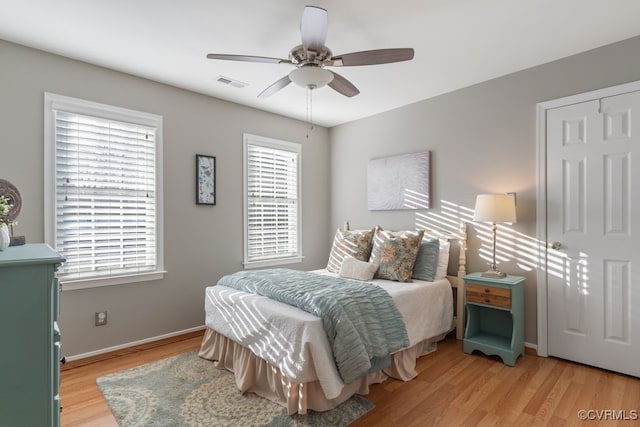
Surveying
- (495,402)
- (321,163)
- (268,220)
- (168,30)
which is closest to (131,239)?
(268,220)


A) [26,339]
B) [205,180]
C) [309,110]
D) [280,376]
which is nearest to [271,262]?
[205,180]

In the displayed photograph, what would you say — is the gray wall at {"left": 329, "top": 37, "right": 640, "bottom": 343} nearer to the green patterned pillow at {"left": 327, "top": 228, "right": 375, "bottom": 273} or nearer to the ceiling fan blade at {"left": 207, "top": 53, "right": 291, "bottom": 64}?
the green patterned pillow at {"left": 327, "top": 228, "right": 375, "bottom": 273}

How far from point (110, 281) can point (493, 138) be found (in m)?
3.94

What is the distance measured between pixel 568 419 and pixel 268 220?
11.2 feet

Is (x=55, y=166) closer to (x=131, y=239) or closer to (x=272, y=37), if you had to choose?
(x=131, y=239)

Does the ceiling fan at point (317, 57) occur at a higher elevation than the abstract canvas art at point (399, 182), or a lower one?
higher

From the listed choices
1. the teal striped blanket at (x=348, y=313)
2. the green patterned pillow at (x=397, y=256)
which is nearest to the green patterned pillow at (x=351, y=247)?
the green patterned pillow at (x=397, y=256)

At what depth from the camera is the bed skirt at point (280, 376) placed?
2129 millimetres

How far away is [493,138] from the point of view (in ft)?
11.1

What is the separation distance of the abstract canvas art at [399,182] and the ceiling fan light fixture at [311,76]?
1.98 meters

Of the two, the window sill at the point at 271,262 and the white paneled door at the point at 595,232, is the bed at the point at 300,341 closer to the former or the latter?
the white paneled door at the point at 595,232

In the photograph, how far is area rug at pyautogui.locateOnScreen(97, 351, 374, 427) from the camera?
2.08 m

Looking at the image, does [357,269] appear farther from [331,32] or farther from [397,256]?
[331,32]

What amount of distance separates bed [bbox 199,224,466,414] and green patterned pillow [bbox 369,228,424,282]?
0.10 meters
